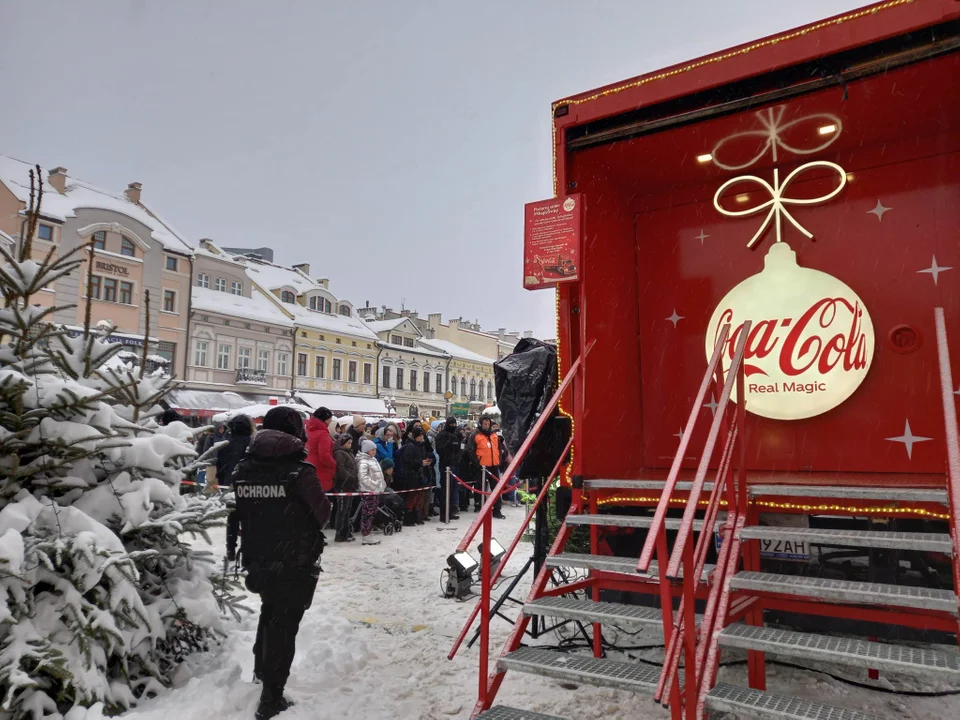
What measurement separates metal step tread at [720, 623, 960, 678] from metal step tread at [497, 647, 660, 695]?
1.47ft

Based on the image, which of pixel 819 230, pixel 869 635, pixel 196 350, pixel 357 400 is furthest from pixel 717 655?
pixel 357 400

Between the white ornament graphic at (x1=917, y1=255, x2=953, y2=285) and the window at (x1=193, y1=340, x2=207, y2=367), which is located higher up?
the window at (x1=193, y1=340, x2=207, y2=367)

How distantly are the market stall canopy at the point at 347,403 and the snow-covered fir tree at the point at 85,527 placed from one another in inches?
1341

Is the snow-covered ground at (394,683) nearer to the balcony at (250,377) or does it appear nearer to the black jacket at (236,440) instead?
the black jacket at (236,440)

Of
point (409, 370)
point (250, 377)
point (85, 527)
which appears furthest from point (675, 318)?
point (409, 370)

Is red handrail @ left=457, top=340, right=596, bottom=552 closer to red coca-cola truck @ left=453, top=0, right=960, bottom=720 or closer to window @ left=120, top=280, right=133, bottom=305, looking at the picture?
red coca-cola truck @ left=453, top=0, right=960, bottom=720

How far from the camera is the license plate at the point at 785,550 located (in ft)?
14.3

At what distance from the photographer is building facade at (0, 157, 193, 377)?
2897cm

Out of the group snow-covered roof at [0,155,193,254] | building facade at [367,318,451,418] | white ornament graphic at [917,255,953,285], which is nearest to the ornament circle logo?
white ornament graphic at [917,255,953,285]

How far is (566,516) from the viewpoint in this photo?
14.6ft

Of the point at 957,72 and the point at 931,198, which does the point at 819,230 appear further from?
the point at 957,72

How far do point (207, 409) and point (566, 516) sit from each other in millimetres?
28707

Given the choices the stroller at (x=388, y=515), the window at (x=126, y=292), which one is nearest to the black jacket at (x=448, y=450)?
the stroller at (x=388, y=515)

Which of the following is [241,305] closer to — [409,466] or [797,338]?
[409,466]
